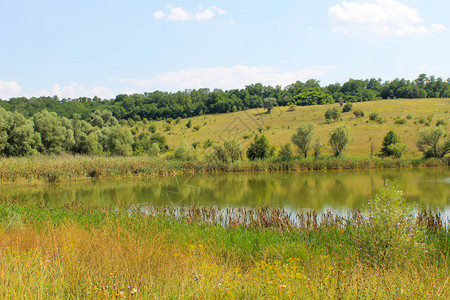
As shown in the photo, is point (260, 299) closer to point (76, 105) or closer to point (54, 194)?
point (54, 194)

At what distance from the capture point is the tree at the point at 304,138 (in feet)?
132

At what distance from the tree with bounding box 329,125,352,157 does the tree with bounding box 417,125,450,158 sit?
312 inches

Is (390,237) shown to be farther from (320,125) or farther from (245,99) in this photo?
(245,99)

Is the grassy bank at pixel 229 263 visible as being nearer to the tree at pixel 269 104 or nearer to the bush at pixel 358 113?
the bush at pixel 358 113

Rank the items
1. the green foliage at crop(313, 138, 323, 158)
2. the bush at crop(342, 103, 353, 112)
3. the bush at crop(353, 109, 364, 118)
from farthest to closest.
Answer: the bush at crop(342, 103, 353, 112) < the bush at crop(353, 109, 364, 118) < the green foliage at crop(313, 138, 323, 158)

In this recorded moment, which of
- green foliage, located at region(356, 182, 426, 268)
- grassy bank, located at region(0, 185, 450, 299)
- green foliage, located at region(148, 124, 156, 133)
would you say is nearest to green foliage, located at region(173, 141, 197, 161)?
grassy bank, located at region(0, 185, 450, 299)

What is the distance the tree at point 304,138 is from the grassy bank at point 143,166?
3.29m

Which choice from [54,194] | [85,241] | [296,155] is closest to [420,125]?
[296,155]

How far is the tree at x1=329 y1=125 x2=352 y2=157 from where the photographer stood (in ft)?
131

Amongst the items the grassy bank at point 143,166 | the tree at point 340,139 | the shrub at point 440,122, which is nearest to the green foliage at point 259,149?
the grassy bank at point 143,166

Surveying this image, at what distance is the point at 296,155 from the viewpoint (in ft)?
137

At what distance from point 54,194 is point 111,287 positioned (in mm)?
20020

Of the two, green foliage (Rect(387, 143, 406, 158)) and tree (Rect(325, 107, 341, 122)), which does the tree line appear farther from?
green foliage (Rect(387, 143, 406, 158))

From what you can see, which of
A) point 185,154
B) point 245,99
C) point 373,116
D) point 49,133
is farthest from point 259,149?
point 245,99
